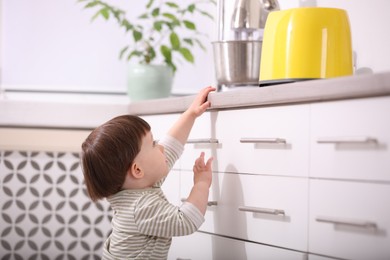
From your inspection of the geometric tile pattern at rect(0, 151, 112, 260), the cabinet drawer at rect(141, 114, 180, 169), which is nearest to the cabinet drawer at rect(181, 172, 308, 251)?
the cabinet drawer at rect(141, 114, 180, 169)

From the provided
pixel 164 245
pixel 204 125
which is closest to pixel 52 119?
pixel 204 125

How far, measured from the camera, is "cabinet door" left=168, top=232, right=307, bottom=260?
1580mm

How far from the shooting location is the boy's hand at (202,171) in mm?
1705

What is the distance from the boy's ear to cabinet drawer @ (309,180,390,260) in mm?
425

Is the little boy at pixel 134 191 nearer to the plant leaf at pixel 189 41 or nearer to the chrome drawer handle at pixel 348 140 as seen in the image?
→ the chrome drawer handle at pixel 348 140

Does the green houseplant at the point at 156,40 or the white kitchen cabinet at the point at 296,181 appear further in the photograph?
the green houseplant at the point at 156,40

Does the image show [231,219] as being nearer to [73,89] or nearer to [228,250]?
[228,250]

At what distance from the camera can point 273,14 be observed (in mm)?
1715

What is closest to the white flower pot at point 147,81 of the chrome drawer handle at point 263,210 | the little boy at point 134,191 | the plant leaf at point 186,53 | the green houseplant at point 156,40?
the green houseplant at point 156,40

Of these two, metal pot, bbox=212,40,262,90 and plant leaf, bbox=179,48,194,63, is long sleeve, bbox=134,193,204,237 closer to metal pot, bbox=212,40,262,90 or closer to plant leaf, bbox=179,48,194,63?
metal pot, bbox=212,40,262,90

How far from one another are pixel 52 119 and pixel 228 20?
723mm

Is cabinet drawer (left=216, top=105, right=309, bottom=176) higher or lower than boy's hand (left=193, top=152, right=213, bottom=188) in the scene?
higher

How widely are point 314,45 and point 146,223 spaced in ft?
1.96

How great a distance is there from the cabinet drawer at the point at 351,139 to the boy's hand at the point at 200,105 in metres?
0.40
